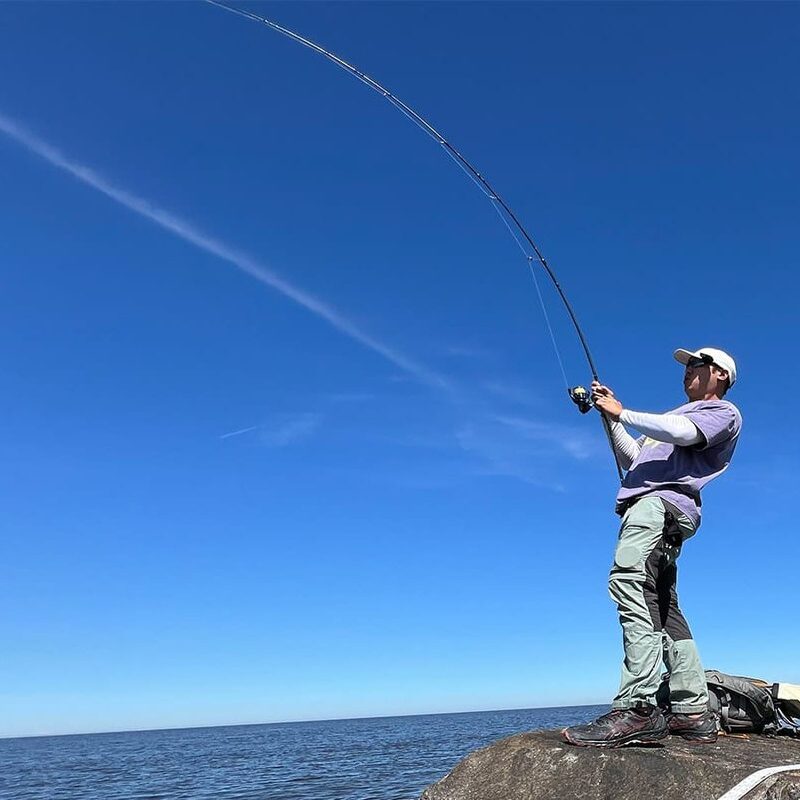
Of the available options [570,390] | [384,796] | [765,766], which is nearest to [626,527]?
[570,390]

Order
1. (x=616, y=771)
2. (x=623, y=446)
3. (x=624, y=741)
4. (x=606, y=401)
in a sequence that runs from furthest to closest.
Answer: (x=623, y=446), (x=606, y=401), (x=624, y=741), (x=616, y=771)

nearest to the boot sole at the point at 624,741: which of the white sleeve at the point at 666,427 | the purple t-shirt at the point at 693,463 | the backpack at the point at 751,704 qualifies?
the backpack at the point at 751,704

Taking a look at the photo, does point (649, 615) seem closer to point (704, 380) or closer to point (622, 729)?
point (622, 729)

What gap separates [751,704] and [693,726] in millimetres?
928

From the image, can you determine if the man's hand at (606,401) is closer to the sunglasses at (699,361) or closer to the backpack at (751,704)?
the sunglasses at (699,361)

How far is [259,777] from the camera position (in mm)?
24344

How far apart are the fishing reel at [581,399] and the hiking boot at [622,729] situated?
86.0 inches

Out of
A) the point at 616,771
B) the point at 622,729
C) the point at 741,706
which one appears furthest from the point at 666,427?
the point at 741,706

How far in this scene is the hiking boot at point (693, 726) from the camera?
4957mm

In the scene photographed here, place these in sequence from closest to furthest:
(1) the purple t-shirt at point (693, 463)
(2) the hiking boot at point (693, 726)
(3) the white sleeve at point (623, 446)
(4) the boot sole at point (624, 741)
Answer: (4) the boot sole at point (624, 741)
(2) the hiking boot at point (693, 726)
(1) the purple t-shirt at point (693, 463)
(3) the white sleeve at point (623, 446)

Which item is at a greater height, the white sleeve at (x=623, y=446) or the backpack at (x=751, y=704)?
the white sleeve at (x=623, y=446)

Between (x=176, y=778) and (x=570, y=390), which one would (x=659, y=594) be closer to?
(x=570, y=390)

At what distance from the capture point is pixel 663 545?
5.27m

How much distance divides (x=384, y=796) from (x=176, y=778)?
1587 cm
